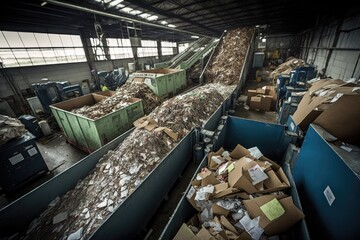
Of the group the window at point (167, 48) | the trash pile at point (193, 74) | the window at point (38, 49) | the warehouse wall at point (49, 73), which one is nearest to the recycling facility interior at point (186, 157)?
the warehouse wall at point (49, 73)

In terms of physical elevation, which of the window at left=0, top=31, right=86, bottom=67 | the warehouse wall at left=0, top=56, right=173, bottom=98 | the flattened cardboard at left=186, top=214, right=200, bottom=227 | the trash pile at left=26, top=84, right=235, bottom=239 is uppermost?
the window at left=0, top=31, right=86, bottom=67

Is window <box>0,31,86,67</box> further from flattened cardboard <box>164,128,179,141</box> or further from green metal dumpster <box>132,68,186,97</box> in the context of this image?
flattened cardboard <box>164,128,179,141</box>

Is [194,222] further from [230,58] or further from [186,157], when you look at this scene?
[230,58]

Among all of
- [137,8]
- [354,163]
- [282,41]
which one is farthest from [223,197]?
[282,41]

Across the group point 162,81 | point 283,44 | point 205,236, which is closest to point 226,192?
point 205,236

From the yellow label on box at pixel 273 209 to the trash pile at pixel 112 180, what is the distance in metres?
1.88

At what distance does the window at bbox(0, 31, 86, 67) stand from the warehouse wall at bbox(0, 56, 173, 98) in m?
0.48

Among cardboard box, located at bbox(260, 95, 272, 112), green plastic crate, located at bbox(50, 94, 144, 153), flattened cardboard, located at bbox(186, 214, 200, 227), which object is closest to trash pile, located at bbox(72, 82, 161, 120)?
green plastic crate, located at bbox(50, 94, 144, 153)

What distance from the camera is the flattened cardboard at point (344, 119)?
1.71m

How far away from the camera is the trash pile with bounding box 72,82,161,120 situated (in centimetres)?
446

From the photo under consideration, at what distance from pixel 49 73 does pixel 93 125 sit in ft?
29.5

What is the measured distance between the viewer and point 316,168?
69.5 inches

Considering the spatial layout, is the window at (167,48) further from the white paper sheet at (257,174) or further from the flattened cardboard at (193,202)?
the flattened cardboard at (193,202)

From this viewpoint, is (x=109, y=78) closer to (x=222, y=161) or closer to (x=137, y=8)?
(x=137, y=8)
